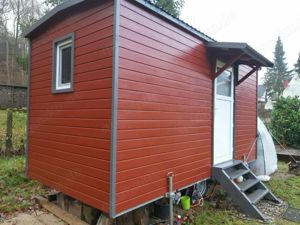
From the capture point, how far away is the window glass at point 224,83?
5.62 m

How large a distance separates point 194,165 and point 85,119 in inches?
84.8

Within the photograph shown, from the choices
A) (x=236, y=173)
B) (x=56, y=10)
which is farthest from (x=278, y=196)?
(x=56, y=10)

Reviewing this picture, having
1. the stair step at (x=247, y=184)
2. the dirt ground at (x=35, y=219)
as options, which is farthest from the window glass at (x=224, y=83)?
the dirt ground at (x=35, y=219)

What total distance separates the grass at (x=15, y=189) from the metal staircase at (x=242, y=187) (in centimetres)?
350

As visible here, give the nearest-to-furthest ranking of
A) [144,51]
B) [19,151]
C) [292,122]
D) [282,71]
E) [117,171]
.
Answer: [117,171]
[144,51]
[19,151]
[292,122]
[282,71]

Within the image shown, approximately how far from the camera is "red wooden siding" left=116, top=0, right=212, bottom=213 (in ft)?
10.7

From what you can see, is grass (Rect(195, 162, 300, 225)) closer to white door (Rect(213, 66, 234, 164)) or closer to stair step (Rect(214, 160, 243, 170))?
stair step (Rect(214, 160, 243, 170))

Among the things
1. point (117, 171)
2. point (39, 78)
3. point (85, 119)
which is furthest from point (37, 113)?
point (117, 171)

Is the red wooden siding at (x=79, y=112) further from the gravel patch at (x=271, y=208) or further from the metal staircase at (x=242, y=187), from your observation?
the gravel patch at (x=271, y=208)

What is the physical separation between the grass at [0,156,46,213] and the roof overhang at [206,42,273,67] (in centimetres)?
434

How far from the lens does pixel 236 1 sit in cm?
776

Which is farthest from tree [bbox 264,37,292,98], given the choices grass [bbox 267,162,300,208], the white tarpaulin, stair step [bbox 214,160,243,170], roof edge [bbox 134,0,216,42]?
roof edge [bbox 134,0,216,42]

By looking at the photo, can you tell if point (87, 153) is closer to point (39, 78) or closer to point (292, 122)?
point (39, 78)

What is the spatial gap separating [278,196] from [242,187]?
1197 mm
